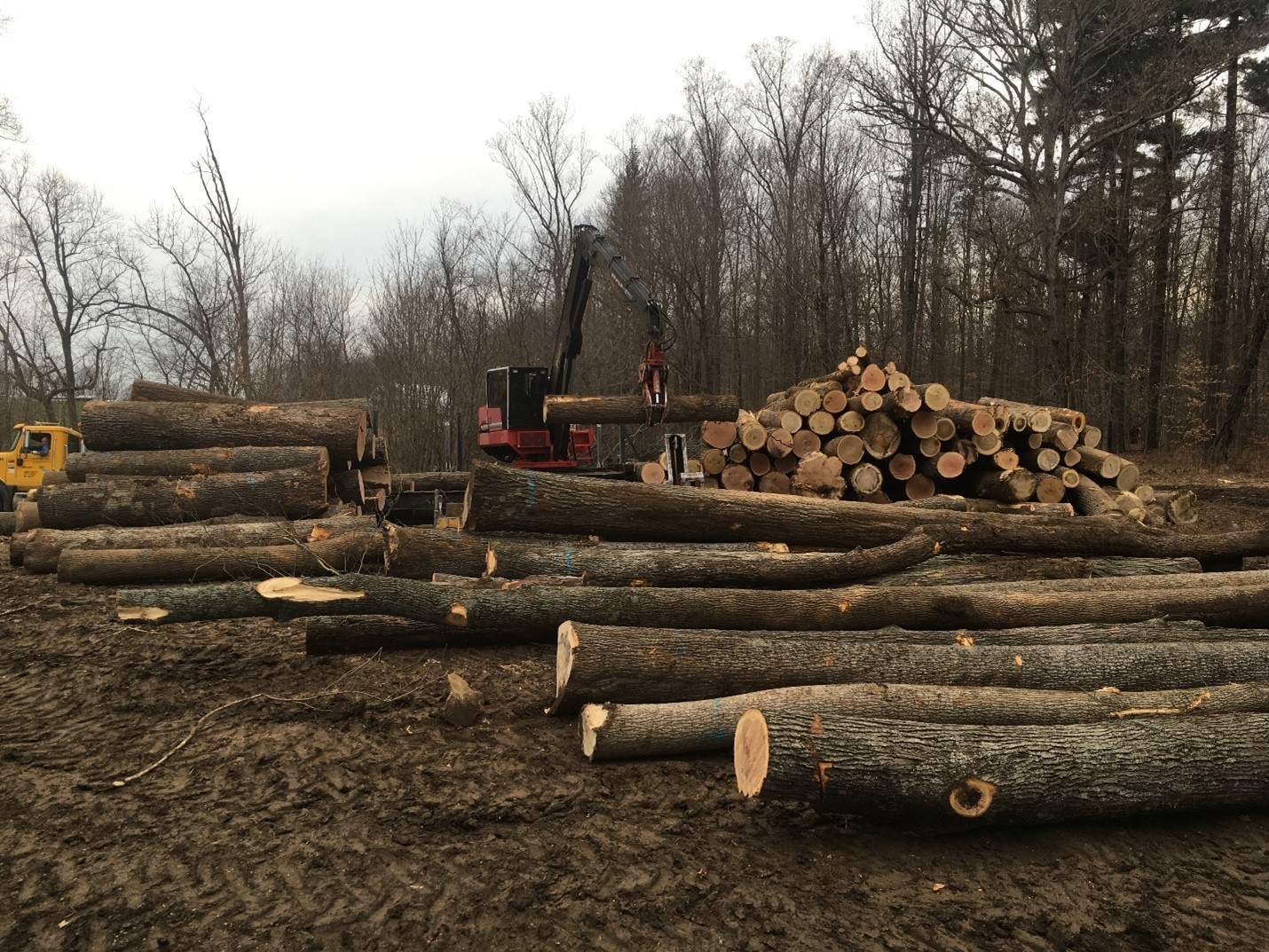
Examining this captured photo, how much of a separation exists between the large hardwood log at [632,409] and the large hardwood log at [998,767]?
761cm

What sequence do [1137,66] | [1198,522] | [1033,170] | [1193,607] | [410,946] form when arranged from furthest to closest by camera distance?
[1137,66] → [1033,170] → [1198,522] → [1193,607] → [410,946]

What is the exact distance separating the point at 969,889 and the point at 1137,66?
22348 millimetres

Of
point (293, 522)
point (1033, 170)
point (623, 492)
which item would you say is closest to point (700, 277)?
point (1033, 170)

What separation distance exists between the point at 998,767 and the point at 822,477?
7.22 metres

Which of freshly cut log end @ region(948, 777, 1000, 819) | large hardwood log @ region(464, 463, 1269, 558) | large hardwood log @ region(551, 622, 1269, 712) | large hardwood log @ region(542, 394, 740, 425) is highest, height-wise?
large hardwood log @ region(542, 394, 740, 425)

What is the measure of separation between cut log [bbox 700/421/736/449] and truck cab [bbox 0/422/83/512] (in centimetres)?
1317

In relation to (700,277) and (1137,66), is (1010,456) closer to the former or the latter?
(1137,66)

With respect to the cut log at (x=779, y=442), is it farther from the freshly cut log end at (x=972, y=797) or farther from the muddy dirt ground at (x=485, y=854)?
the freshly cut log end at (x=972, y=797)

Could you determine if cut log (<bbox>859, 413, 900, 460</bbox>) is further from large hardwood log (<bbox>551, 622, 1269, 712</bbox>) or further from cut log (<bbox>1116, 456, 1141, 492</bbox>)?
large hardwood log (<bbox>551, 622, 1269, 712</bbox>)

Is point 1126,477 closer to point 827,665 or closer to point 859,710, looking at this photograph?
point 827,665

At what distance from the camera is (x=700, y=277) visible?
94.3ft

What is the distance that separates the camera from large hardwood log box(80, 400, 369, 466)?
432 inches

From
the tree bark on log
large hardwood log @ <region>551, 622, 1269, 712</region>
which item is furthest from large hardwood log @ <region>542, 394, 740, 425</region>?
large hardwood log @ <region>551, 622, 1269, 712</region>

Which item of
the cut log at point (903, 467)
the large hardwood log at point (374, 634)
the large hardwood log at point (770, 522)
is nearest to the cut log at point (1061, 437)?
the cut log at point (903, 467)
